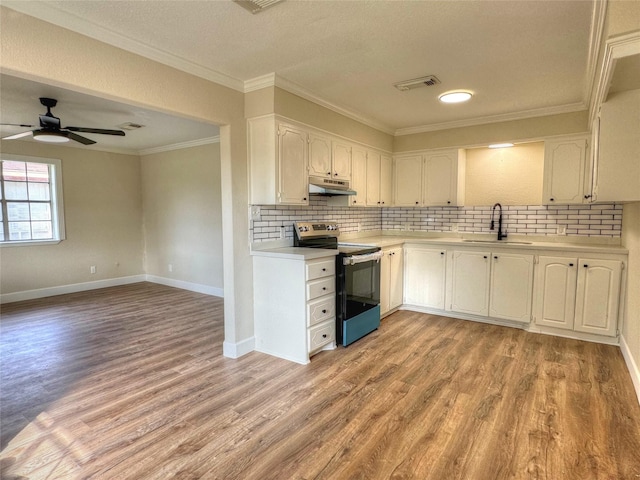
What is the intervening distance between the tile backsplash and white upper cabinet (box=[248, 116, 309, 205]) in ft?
0.97

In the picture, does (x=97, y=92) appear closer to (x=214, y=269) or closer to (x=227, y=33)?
(x=227, y=33)

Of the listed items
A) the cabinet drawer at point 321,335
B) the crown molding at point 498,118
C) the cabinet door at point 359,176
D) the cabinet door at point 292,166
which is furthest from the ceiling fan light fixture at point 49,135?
the crown molding at point 498,118

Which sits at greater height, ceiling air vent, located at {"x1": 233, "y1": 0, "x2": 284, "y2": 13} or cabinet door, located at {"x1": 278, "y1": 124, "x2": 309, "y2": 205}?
ceiling air vent, located at {"x1": 233, "y1": 0, "x2": 284, "y2": 13}

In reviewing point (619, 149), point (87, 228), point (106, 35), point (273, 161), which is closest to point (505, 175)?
point (619, 149)

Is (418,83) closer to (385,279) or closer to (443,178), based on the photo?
(443,178)

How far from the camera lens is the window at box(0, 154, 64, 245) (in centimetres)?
546

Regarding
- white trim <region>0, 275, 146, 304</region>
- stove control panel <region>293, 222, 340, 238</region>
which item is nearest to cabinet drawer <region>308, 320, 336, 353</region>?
stove control panel <region>293, 222, 340, 238</region>

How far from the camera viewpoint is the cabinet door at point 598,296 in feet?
11.4

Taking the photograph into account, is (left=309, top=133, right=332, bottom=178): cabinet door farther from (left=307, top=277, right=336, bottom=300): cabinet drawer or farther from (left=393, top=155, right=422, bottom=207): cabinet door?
(left=393, top=155, right=422, bottom=207): cabinet door

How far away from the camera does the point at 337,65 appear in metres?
2.94

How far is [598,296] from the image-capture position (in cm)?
355

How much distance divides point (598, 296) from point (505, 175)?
1862 millimetres

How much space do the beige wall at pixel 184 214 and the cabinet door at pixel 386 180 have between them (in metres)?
2.57

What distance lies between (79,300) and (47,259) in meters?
0.95
